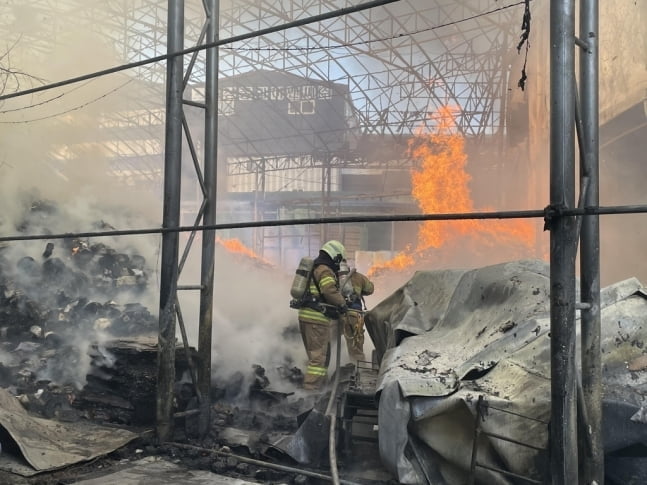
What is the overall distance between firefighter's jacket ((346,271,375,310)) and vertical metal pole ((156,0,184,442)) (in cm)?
277

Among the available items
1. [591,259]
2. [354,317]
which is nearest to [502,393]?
[591,259]

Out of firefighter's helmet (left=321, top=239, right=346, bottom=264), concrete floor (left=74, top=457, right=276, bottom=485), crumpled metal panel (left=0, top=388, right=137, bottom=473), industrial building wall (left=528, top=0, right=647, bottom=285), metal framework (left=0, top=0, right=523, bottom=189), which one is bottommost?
concrete floor (left=74, top=457, right=276, bottom=485)

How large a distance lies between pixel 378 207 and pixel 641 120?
13856 mm

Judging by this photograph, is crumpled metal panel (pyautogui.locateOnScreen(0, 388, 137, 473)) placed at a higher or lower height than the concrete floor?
higher

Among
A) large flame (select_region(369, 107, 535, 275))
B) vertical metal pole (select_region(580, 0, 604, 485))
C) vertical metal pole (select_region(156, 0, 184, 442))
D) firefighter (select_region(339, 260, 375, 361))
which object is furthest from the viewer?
large flame (select_region(369, 107, 535, 275))

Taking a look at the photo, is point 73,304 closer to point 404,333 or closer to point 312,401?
Answer: point 312,401

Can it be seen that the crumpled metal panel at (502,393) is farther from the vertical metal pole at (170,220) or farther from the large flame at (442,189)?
the large flame at (442,189)

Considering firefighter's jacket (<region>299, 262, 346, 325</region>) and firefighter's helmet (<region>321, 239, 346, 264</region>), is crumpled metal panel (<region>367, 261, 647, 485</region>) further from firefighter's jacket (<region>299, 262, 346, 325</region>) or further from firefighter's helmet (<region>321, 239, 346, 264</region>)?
firefighter's helmet (<region>321, 239, 346, 264</region>)

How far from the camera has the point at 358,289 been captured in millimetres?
7258

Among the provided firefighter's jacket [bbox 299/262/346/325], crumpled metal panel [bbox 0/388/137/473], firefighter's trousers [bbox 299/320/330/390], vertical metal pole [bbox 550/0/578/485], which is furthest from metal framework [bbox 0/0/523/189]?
vertical metal pole [bbox 550/0/578/485]

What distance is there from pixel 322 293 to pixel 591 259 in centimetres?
348

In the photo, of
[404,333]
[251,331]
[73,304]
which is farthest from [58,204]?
[404,333]

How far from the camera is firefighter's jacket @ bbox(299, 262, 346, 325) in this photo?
616 cm

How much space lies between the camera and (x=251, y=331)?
27.4 ft
